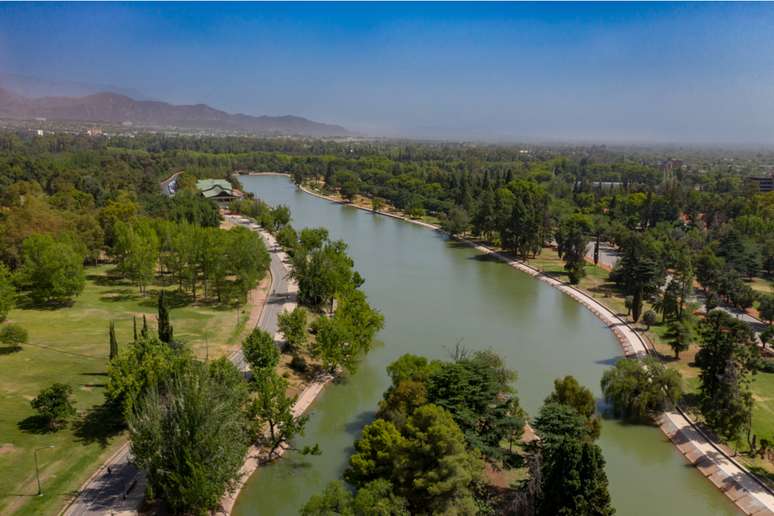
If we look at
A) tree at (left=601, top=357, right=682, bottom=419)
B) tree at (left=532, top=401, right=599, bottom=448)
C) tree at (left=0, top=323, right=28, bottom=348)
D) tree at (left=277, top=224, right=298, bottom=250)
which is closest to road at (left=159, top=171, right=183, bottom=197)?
tree at (left=277, top=224, right=298, bottom=250)

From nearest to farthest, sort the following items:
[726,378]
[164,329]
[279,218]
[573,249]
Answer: [726,378] < [164,329] < [573,249] < [279,218]

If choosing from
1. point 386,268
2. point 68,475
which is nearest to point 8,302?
point 68,475

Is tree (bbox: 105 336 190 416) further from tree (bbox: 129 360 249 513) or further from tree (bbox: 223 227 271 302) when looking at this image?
tree (bbox: 223 227 271 302)

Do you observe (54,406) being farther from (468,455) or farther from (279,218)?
(279,218)

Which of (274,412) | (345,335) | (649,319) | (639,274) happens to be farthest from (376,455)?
(639,274)

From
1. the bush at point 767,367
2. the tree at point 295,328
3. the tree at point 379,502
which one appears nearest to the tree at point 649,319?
the bush at point 767,367

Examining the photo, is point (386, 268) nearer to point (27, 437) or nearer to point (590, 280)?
point (590, 280)
